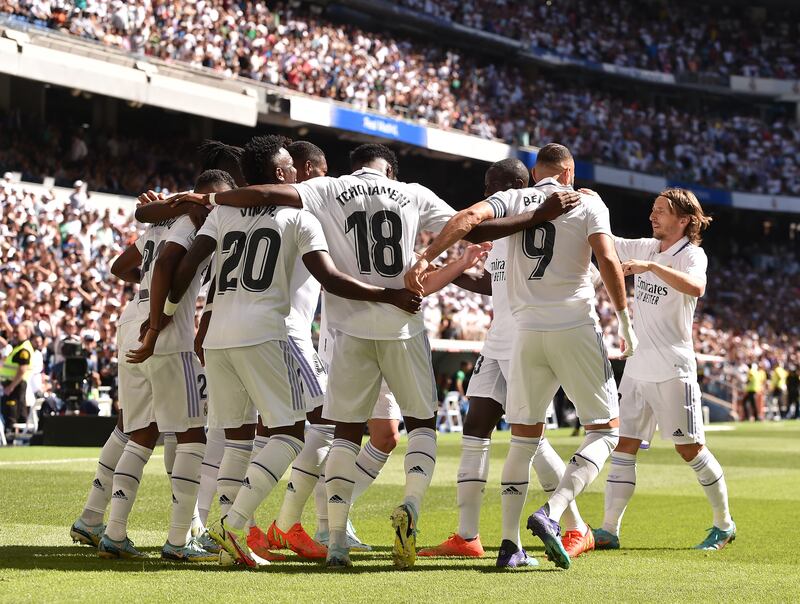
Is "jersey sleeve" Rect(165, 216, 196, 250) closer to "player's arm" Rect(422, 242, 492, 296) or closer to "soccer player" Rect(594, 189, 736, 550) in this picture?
"player's arm" Rect(422, 242, 492, 296)

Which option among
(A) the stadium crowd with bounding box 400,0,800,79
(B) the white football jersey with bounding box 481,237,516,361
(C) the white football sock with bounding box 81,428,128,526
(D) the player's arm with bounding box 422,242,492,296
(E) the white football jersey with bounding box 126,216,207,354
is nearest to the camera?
(E) the white football jersey with bounding box 126,216,207,354

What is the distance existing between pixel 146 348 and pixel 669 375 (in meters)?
3.70

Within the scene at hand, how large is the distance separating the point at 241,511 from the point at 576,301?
2357 mm

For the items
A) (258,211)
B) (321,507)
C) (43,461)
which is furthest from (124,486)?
(43,461)

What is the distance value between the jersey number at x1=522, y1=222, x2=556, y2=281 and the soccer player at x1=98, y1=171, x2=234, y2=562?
2076mm

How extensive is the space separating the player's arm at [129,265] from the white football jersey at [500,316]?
2.47 metres

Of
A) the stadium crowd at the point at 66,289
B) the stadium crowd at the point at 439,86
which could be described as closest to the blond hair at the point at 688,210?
the stadium crowd at the point at 66,289

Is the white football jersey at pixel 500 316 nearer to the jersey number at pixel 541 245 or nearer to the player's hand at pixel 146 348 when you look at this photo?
the jersey number at pixel 541 245

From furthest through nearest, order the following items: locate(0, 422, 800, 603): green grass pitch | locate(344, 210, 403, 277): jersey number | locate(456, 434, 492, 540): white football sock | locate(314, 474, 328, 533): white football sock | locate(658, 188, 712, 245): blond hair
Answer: locate(658, 188, 712, 245): blond hair → locate(314, 474, 328, 533): white football sock → locate(456, 434, 492, 540): white football sock → locate(344, 210, 403, 277): jersey number → locate(0, 422, 800, 603): green grass pitch

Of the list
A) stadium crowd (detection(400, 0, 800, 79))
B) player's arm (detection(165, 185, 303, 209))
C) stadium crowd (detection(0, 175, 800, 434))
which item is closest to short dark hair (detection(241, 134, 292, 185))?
player's arm (detection(165, 185, 303, 209))

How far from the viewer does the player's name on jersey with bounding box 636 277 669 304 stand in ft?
28.1

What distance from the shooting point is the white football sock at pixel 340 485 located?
6.95 metres

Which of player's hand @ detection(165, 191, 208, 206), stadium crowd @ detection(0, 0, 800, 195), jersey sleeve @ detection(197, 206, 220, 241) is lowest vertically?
jersey sleeve @ detection(197, 206, 220, 241)

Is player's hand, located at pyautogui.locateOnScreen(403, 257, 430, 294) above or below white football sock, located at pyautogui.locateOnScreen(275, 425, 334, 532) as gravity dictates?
above
